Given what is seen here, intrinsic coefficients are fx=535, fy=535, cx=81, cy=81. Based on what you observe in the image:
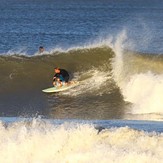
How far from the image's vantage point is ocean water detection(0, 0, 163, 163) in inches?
487

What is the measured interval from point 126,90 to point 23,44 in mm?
13976

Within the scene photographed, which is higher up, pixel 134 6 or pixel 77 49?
pixel 134 6

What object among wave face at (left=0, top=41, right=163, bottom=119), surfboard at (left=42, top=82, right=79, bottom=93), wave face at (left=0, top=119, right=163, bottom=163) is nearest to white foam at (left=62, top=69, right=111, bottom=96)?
wave face at (left=0, top=41, right=163, bottom=119)

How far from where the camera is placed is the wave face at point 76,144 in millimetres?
11875

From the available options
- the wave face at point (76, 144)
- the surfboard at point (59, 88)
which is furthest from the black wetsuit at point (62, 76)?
the wave face at point (76, 144)

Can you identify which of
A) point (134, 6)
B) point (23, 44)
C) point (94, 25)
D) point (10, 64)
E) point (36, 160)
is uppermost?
point (134, 6)

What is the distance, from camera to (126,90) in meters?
22.1

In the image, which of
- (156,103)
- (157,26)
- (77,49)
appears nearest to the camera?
(156,103)

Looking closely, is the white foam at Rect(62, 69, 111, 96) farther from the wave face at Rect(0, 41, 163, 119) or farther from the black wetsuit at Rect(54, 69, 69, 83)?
the black wetsuit at Rect(54, 69, 69, 83)

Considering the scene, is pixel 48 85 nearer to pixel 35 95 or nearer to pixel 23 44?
pixel 35 95

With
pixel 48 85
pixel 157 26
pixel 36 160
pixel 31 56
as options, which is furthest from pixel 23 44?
pixel 36 160

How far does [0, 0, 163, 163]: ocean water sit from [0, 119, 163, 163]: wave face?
0.9 inches

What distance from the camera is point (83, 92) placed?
2234 cm

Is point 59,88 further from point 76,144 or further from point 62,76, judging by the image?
point 76,144
